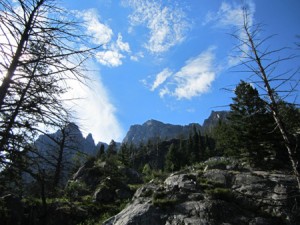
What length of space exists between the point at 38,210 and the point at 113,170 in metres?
10.8

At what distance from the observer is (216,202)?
12805 mm

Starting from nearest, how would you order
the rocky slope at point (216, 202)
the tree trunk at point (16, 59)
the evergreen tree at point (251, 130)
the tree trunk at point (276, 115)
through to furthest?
the tree trunk at point (16, 59)
the tree trunk at point (276, 115)
the rocky slope at point (216, 202)
the evergreen tree at point (251, 130)

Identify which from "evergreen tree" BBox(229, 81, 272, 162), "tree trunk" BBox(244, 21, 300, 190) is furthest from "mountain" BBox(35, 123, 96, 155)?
"evergreen tree" BBox(229, 81, 272, 162)

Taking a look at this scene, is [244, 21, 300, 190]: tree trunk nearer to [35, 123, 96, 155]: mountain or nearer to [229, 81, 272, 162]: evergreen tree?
[35, 123, 96, 155]: mountain

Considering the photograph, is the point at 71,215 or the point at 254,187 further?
the point at 71,215

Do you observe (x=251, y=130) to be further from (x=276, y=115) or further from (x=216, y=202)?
(x=276, y=115)

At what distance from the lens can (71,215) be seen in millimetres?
18172

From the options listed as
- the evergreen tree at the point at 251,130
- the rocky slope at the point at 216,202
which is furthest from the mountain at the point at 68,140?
the evergreen tree at the point at 251,130

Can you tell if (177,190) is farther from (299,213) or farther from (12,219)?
(12,219)

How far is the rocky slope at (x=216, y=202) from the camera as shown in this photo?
1202 centimetres

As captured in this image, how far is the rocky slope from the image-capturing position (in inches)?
473

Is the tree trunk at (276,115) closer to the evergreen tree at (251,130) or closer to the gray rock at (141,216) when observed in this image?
the gray rock at (141,216)

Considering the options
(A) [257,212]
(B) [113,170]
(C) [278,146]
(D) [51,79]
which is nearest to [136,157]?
(B) [113,170]

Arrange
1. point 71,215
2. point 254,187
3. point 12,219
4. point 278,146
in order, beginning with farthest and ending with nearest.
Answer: point 278,146, point 71,215, point 12,219, point 254,187
